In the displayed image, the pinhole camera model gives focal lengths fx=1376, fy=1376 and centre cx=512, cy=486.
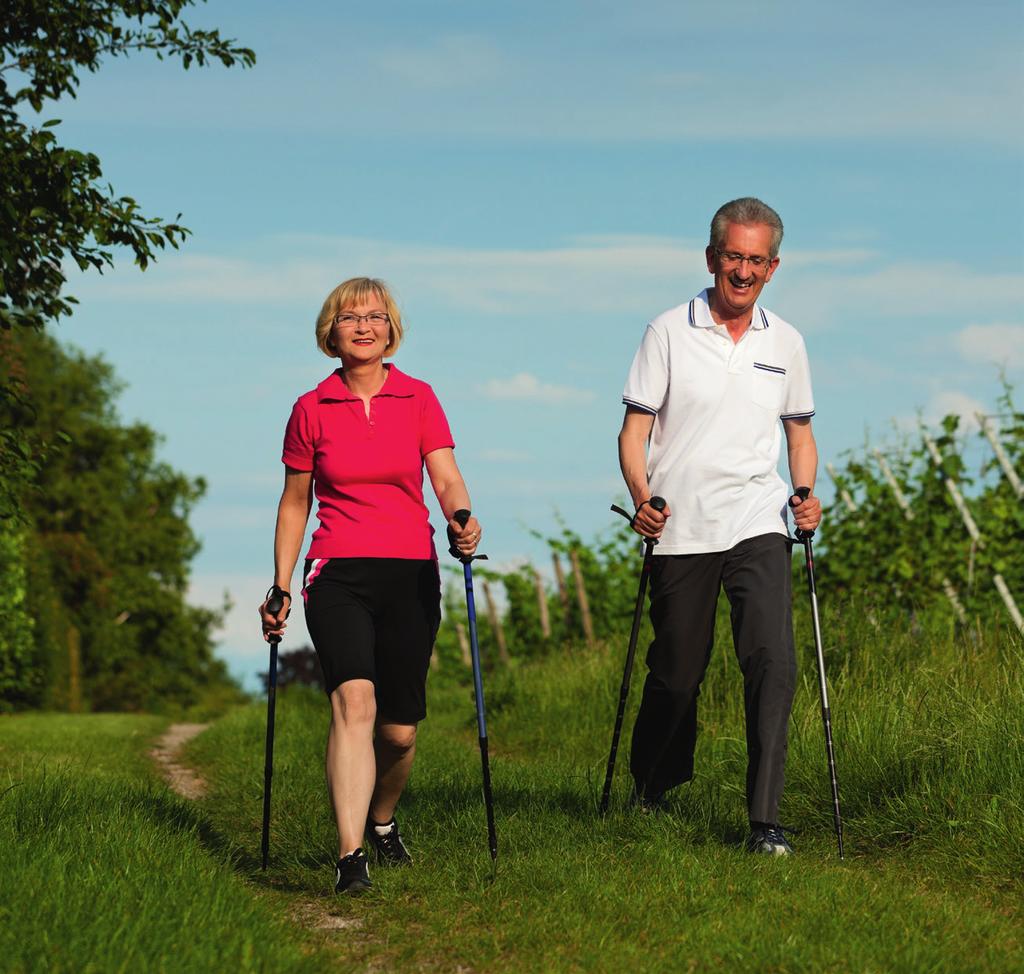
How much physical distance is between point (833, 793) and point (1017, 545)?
9687mm

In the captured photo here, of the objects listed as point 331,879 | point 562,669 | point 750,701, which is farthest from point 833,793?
point 562,669

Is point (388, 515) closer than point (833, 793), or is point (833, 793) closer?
point (388, 515)

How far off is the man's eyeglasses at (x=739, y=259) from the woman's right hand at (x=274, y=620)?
7.88 ft

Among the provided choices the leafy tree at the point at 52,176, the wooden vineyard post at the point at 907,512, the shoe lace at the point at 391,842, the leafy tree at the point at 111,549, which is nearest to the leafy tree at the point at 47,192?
the leafy tree at the point at 52,176

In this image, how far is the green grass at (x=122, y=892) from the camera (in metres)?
4.18

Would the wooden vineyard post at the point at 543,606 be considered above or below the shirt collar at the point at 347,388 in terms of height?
above

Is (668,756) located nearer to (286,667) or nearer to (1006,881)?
(1006,881)

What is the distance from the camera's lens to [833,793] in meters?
5.99

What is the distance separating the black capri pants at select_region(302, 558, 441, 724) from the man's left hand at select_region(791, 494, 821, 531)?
1.72 m

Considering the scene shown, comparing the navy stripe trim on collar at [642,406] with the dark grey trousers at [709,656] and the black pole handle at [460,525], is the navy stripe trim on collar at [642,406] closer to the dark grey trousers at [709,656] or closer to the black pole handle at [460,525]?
the dark grey trousers at [709,656]

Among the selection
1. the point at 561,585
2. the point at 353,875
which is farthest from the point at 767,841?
the point at 561,585

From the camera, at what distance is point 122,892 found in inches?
189

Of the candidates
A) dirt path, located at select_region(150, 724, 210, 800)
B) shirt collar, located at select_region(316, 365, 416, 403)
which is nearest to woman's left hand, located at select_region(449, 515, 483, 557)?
shirt collar, located at select_region(316, 365, 416, 403)

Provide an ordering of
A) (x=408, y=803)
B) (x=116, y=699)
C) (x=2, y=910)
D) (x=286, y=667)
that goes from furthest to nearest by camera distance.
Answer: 1. (x=116, y=699)
2. (x=286, y=667)
3. (x=408, y=803)
4. (x=2, y=910)
